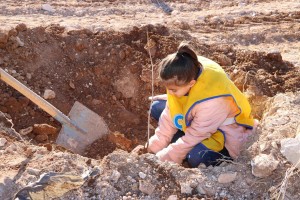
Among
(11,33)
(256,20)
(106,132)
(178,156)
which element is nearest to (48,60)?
(11,33)

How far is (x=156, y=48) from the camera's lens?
15.8 feet

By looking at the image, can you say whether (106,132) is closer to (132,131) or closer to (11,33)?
(132,131)

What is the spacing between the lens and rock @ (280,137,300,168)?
2.90 metres

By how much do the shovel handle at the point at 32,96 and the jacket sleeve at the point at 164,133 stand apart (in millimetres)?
861

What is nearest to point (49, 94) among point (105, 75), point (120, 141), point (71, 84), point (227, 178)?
point (71, 84)

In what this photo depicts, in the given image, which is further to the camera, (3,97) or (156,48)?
(156,48)

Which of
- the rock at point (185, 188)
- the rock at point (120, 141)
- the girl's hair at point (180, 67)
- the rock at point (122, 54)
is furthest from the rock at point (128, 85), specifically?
the rock at point (185, 188)

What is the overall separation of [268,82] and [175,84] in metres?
1.60

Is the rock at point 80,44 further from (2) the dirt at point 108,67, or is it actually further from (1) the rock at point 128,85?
(1) the rock at point 128,85

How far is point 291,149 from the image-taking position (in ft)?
9.57

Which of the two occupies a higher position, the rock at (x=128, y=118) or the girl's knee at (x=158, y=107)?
the girl's knee at (x=158, y=107)

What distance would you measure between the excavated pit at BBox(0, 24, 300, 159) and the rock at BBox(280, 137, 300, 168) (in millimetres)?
1386

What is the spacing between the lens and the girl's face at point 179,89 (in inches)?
122

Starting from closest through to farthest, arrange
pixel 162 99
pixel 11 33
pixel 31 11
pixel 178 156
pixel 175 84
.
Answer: pixel 175 84 → pixel 178 156 → pixel 162 99 → pixel 11 33 → pixel 31 11
